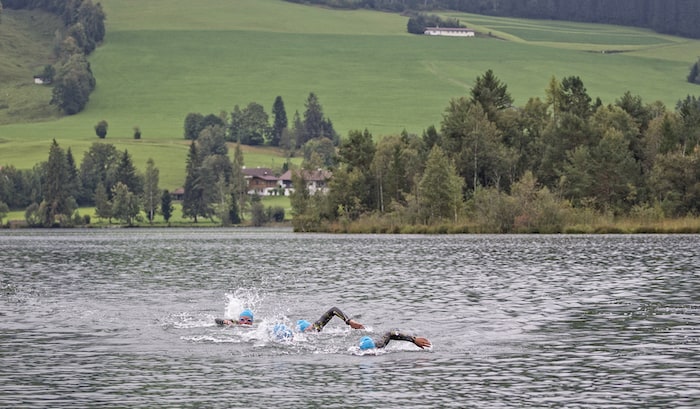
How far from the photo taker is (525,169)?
612 feet

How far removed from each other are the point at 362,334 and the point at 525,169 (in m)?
140

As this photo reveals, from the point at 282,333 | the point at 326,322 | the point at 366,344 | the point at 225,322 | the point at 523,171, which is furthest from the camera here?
the point at 523,171

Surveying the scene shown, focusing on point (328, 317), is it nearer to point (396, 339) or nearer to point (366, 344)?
point (366, 344)

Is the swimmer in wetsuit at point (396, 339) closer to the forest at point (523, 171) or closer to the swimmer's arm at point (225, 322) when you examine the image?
the swimmer's arm at point (225, 322)

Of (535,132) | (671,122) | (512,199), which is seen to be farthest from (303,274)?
(535,132)

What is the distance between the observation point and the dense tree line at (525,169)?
534 ft

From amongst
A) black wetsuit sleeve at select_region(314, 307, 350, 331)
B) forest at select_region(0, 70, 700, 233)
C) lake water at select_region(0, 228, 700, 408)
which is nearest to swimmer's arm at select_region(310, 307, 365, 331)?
black wetsuit sleeve at select_region(314, 307, 350, 331)

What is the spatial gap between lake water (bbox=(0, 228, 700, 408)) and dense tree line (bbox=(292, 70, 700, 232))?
216 ft

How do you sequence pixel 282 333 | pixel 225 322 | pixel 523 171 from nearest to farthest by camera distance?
pixel 282 333 < pixel 225 322 < pixel 523 171

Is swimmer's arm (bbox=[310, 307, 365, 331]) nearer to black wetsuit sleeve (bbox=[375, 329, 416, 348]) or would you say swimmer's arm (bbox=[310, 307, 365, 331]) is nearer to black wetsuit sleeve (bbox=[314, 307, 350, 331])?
black wetsuit sleeve (bbox=[314, 307, 350, 331])

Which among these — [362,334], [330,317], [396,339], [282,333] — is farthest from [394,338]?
[362,334]

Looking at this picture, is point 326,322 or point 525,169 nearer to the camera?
point 326,322

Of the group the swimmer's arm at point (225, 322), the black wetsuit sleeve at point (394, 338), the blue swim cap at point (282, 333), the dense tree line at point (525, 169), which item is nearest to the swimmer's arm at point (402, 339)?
the black wetsuit sleeve at point (394, 338)

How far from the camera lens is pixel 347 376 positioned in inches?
1499
